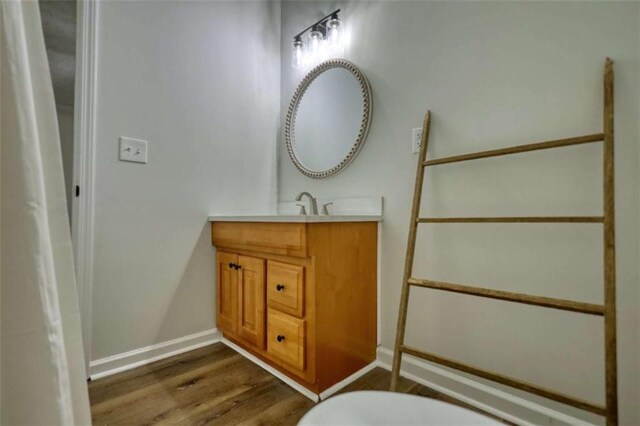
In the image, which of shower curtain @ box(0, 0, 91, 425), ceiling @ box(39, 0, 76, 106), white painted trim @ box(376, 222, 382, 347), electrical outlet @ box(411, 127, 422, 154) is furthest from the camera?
ceiling @ box(39, 0, 76, 106)

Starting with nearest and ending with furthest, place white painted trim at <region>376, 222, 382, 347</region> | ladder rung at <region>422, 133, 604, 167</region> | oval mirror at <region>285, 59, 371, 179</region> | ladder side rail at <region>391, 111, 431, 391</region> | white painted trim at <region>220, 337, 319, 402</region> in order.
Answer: ladder rung at <region>422, 133, 604, 167</region>
ladder side rail at <region>391, 111, 431, 391</region>
white painted trim at <region>220, 337, 319, 402</region>
white painted trim at <region>376, 222, 382, 347</region>
oval mirror at <region>285, 59, 371, 179</region>

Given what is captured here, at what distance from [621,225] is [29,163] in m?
1.44

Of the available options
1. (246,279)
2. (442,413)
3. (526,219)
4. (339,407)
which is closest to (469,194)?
(526,219)

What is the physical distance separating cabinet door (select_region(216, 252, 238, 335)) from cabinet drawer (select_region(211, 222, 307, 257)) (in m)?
0.09

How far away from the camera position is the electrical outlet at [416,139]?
135 cm

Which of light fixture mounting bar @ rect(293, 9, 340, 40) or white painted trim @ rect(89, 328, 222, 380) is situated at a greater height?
light fixture mounting bar @ rect(293, 9, 340, 40)

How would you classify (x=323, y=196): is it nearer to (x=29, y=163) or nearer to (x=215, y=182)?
(x=215, y=182)

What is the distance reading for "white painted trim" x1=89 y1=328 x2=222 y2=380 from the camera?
1357mm

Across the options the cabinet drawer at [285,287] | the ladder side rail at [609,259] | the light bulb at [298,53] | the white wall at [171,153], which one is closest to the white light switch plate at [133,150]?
the white wall at [171,153]

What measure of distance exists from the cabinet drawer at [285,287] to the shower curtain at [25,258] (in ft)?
2.64

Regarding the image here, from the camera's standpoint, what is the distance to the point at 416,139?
136 cm

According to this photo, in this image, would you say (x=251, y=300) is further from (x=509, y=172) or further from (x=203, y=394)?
(x=509, y=172)

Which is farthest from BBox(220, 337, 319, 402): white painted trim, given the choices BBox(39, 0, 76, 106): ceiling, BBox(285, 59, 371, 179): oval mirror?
BBox(39, 0, 76, 106): ceiling

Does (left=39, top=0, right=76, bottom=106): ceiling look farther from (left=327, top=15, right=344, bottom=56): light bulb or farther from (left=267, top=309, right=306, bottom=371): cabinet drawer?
(left=267, top=309, right=306, bottom=371): cabinet drawer
